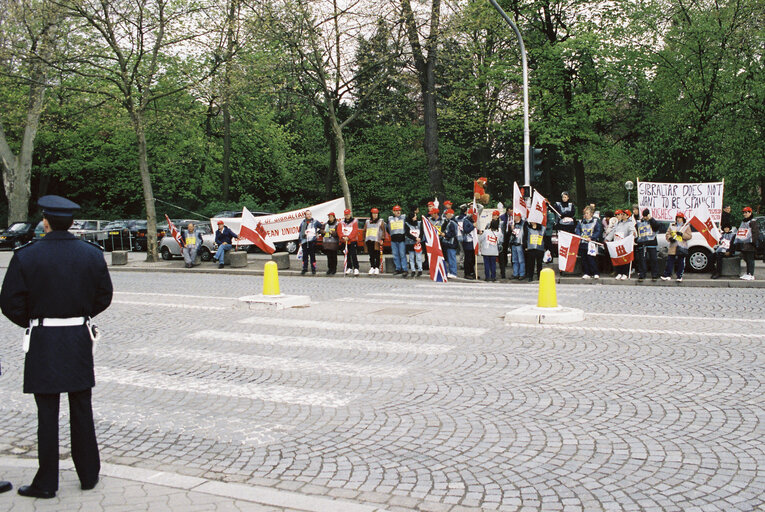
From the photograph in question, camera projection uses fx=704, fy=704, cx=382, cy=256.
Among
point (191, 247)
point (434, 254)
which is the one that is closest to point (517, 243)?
point (434, 254)

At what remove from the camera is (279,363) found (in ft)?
26.3

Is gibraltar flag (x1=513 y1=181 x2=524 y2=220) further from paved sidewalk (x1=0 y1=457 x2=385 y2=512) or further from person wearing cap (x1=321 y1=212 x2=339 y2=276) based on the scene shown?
paved sidewalk (x1=0 y1=457 x2=385 y2=512)

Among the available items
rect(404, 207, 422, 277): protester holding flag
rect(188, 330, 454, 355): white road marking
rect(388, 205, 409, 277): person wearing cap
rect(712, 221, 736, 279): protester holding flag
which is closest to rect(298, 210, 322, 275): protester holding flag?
rect(388, 205, 409, 277): person wearing cap

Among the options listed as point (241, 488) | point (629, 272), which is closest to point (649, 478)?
point (241, 488)

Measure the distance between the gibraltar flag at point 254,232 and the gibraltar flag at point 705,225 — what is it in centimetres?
1318

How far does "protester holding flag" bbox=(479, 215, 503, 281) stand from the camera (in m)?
17.6

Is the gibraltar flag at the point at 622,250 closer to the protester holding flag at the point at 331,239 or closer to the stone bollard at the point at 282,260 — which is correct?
the protester holding flag at the point at 331,239

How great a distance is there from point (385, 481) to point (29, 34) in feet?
91.1

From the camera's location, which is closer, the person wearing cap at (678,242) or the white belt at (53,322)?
the white belt at (53,322)

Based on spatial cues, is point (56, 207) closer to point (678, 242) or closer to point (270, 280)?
point (270, 280)

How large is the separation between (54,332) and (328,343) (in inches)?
198

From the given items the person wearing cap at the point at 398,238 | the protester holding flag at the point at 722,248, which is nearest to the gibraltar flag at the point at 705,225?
the protester holding flag at the point at 722,248

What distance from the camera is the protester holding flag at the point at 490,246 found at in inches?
693

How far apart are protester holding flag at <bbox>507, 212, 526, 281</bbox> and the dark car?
98.7ft
